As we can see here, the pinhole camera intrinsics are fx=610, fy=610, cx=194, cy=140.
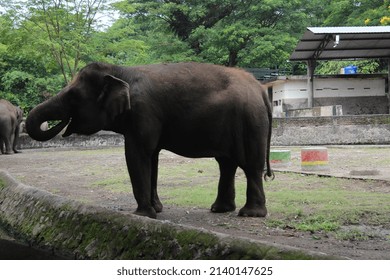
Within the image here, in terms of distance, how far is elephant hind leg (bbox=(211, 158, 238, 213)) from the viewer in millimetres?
8031

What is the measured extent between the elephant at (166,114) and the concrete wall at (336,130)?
59.2 feet

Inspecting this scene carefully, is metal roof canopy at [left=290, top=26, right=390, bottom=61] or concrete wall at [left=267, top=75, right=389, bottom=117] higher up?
metal roof canopy at [left=290, top=26, right=390, bottom=61]

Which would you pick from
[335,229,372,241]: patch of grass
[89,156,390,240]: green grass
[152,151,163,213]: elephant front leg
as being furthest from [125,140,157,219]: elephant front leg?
[335,229,372,241]: patch of grass

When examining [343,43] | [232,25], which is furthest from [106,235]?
[232,25]

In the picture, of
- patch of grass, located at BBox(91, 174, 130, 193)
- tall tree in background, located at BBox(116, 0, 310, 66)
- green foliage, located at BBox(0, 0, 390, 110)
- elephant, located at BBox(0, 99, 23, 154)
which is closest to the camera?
patch of grass, located at BBox(91, 174, 130, 193)

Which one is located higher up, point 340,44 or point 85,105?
point 340,44

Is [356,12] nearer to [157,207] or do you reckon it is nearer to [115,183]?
[115,183]

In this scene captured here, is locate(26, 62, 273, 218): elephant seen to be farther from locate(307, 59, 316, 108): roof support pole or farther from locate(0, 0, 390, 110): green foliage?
locate(307, 59, 316, 108): roof support pole

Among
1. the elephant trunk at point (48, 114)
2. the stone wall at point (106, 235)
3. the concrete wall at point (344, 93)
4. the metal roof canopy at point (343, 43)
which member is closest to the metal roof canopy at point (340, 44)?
the metal roof canopy at point (343, 43)

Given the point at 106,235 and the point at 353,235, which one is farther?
the point at 353,235

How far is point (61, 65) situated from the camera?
27.8 meters

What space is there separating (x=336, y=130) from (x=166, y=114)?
18864 mm

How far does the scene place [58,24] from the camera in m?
27.2
